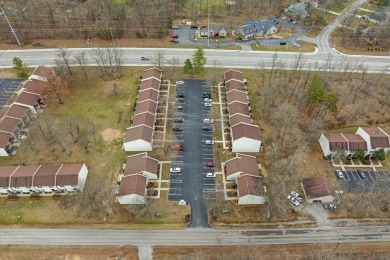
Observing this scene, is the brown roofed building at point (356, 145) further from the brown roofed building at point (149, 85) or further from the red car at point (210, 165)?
the brown roofed building at point (149, 85)

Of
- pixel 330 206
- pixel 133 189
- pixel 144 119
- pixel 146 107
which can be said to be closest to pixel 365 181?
pixel 330 206

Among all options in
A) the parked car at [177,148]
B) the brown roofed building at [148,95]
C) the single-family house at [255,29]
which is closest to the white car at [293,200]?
the parked car at [177,148]

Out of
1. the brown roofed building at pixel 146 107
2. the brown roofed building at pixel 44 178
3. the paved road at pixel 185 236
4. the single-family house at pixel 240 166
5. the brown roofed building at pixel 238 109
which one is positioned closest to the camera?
the paved road at pixel 185 236

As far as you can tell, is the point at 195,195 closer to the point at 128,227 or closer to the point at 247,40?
the point at 128,227

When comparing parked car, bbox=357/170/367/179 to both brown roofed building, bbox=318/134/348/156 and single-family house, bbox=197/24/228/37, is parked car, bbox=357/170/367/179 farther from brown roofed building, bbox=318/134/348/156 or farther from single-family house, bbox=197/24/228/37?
single-family house, bbox=197/24/228/37

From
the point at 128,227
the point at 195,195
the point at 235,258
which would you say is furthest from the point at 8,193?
the point at 235,258

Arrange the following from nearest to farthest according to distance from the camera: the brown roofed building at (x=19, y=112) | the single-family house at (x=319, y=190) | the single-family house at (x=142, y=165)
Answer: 1. the single-family house at (x=319, y=190)
2. the single-family house at (x=142, y=165)
3. the brown roofed building at (x=19, y=112)

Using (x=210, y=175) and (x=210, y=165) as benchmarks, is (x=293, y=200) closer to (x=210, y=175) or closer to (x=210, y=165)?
(x=210, y=175)
